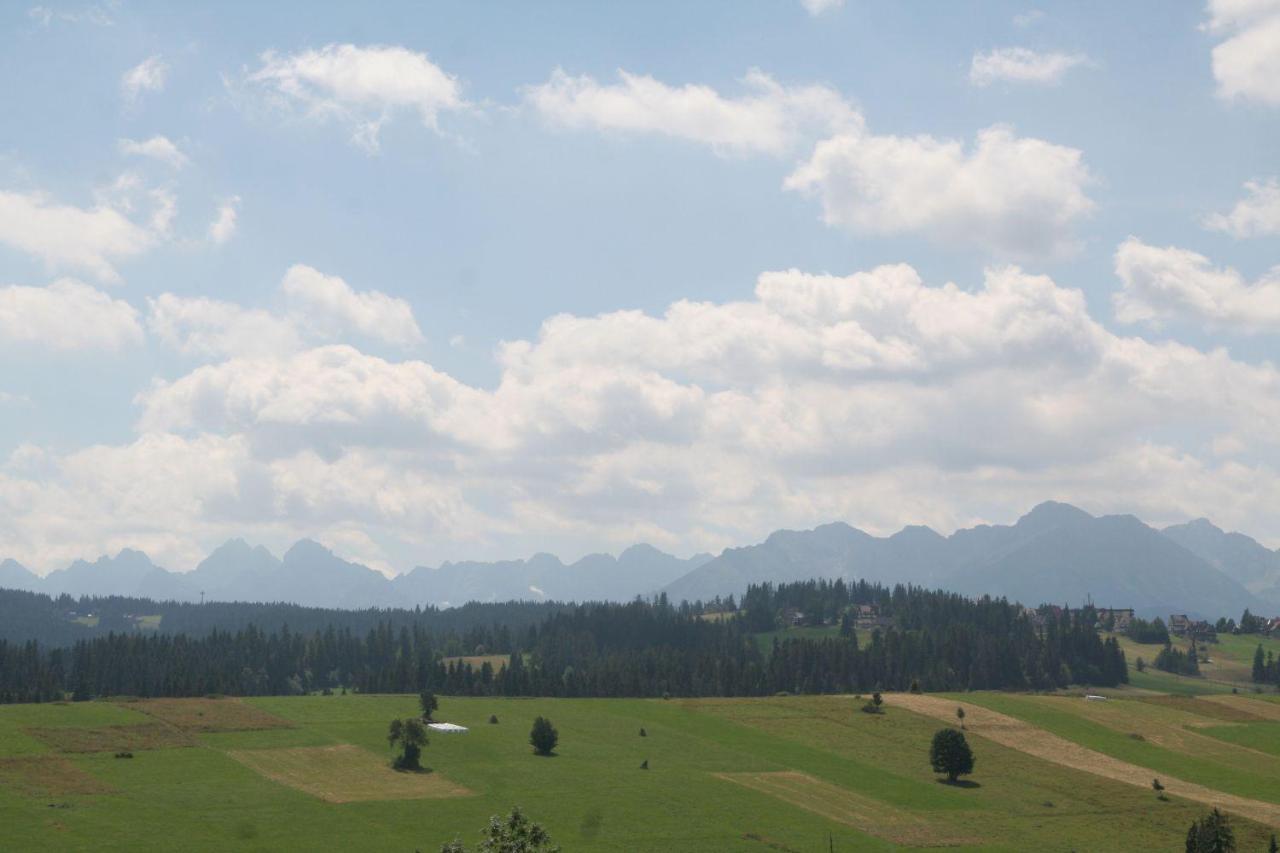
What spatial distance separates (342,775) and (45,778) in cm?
3032

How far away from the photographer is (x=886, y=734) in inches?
6964

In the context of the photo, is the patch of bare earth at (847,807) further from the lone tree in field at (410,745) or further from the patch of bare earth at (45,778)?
the patch of bare earth at (45,778)

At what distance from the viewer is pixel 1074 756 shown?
546 ft

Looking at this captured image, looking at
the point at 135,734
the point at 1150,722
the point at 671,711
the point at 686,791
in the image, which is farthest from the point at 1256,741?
the point at 135,734

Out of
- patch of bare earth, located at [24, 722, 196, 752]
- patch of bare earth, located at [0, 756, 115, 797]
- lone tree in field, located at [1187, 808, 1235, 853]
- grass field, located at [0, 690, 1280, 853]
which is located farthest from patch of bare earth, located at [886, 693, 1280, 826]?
patch of bare earth, located at [0, 756, 115, 797]

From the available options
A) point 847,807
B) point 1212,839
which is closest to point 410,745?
point 847,807

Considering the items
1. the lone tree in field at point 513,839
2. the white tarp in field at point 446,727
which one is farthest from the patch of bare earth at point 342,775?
the lone tree in field at point 513,839

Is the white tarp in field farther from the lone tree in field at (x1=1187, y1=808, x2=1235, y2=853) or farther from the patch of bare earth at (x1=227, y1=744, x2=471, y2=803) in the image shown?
the lone tree in field at (x1=1187, y1=808, x2=1235, y2=853)

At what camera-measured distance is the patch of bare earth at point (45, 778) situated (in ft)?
382

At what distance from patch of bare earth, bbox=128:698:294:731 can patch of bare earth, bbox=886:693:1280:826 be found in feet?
331

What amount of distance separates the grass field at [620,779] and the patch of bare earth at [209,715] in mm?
449

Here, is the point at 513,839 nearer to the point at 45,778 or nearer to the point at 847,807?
the point at 847,807

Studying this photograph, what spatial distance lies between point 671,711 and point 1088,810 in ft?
248

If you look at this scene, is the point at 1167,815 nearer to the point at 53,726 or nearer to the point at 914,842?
the point at 914,842
